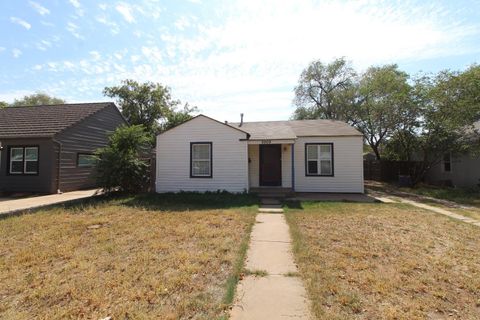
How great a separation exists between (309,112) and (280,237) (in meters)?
28.4

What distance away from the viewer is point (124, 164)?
12.1 m

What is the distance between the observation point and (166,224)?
6977 mm

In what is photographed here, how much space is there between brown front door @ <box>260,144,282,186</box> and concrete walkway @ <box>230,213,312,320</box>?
7479 mm

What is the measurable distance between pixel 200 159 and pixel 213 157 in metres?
0.67

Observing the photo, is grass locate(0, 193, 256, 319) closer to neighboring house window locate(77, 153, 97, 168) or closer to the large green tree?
neighboring house window locate(77, 153, 97, 168)

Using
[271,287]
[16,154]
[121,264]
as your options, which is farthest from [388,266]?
[16,154]

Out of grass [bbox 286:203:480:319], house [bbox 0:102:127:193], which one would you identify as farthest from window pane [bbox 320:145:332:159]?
house [bbox 0:102:127:193]

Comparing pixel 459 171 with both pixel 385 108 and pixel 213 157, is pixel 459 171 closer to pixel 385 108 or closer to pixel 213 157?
pixel 385 108

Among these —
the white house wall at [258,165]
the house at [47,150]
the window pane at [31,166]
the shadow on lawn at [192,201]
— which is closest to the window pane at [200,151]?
the shadow on lawn at [192,201]

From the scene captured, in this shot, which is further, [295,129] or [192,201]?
[295,129]

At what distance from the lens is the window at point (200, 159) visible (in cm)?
1252

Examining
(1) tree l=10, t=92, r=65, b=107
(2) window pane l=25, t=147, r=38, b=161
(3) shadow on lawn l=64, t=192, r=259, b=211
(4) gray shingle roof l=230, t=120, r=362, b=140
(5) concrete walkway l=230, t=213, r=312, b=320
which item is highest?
(1) tree l=10, t=92, r=65, b=107

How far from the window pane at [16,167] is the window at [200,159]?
875cm

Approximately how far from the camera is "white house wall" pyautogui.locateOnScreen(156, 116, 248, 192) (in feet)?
40.1
